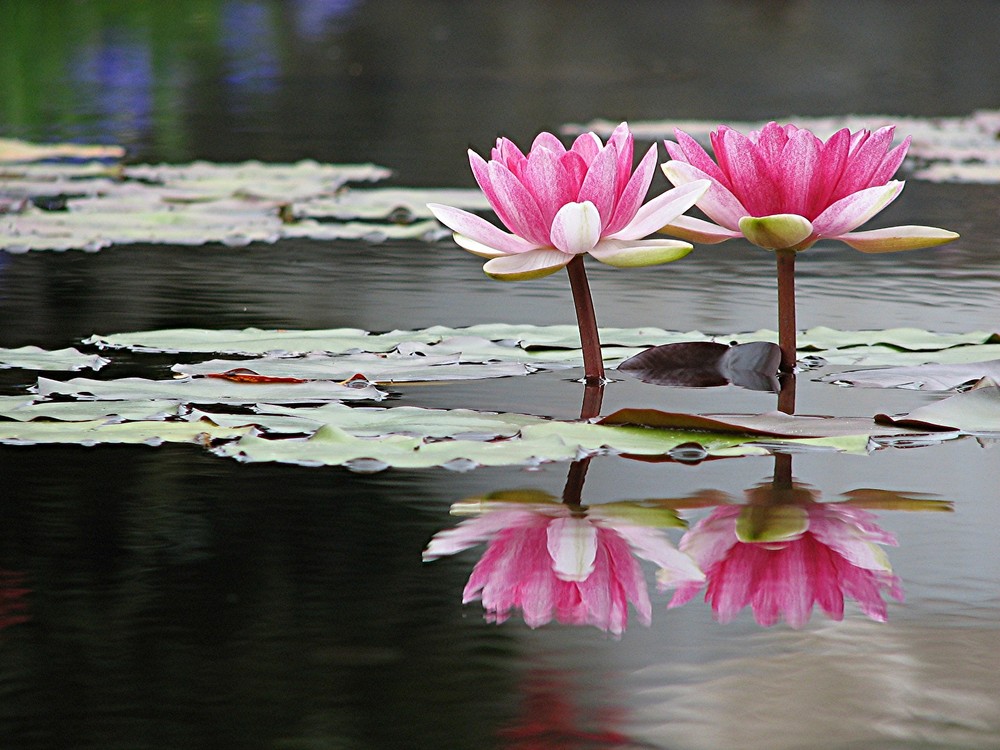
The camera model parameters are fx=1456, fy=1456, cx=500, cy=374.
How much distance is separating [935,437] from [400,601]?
1.75ft

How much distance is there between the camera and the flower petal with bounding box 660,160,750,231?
136cm

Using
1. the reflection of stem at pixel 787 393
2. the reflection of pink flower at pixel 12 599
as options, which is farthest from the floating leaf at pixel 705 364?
the reflection of pink flower at pixel 12 599

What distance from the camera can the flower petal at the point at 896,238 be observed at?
1.33m

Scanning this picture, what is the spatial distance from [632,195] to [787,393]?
0.25 m

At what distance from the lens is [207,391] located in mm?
1321

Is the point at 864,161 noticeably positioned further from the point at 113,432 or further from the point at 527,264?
the point at 113,432

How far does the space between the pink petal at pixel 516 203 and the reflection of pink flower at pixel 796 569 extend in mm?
382

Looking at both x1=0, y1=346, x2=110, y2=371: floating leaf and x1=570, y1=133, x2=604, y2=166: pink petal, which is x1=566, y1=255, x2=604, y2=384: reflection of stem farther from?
x1=0, y1=346, x2=110, y2=371: floating leaf

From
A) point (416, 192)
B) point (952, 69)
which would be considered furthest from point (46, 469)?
point (952, 69)

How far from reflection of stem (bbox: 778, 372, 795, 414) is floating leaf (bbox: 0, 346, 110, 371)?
68cm

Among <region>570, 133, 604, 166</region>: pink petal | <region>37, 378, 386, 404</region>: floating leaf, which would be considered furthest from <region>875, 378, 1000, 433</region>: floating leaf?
<region>37, 378, 386, 404</region>: floating leaf

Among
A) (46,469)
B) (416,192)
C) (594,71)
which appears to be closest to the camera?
(46,469)

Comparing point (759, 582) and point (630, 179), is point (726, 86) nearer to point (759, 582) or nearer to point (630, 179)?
point (630, 179)

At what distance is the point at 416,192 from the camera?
3.22 meters
